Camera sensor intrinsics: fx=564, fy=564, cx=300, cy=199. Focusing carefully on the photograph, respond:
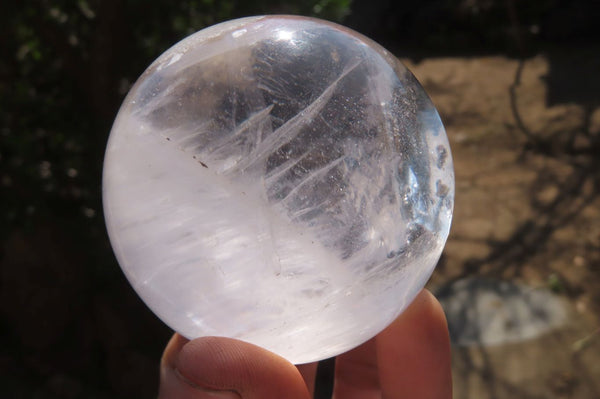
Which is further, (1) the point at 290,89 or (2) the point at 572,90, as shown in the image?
(2) the point at 572,90

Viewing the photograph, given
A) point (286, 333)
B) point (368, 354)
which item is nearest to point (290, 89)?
point (286, 333)

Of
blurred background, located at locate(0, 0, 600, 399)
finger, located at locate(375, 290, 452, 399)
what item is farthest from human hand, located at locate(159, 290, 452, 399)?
blurred background, located at locate(0, 0, 600, 399)

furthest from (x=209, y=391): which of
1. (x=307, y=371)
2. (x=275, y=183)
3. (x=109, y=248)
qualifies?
(x=109, y=248)

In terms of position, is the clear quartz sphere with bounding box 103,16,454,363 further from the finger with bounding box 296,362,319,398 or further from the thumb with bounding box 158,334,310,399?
the finger with bounding box 296,362,319,398

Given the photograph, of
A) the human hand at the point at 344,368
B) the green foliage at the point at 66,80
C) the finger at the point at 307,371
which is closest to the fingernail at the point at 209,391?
the human hand at the point at 344,368

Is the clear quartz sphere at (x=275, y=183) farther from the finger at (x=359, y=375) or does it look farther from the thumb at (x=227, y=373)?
the finger at (x=359, y=375)

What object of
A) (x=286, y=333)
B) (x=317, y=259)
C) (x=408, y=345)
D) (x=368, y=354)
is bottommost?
(x=368, y=354)

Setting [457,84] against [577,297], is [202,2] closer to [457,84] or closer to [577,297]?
[577,297]
